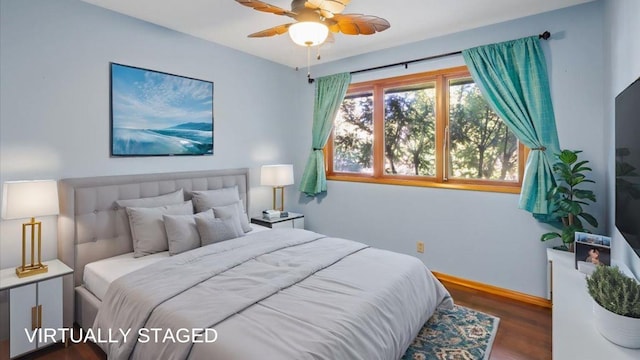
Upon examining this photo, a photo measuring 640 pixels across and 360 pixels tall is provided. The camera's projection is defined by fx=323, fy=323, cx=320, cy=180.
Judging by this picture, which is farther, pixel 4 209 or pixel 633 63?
pixel 4 209

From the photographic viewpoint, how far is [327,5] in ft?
6.55

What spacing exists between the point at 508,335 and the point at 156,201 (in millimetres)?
3120

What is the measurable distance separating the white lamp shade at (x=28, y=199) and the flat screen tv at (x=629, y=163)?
133 inches

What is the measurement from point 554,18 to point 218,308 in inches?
137

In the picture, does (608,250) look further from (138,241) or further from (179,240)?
(138,241)

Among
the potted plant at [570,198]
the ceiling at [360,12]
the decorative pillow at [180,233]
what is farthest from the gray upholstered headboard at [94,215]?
the potted plant at [570,198]

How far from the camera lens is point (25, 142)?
94.1 inches

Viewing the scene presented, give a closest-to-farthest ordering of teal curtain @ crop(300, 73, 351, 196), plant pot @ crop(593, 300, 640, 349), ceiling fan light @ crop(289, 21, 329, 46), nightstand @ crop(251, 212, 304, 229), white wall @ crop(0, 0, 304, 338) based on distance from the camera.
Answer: plant pot @ crop(593, 300, 640, 349) < ceiling fan light @ crop(289, 21, 329, 46) < white wall @ crop(0, 0, 304, 338) < nightstand @ crop(251, 212, 304, 229) < teal curtain @ crop(300, 73, 351, 196)

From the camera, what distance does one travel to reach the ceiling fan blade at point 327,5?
1.96 m

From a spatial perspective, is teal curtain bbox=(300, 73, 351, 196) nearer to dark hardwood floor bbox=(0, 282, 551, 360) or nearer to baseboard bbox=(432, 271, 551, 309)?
baseboard bbox=(432, 271, 551, 309)

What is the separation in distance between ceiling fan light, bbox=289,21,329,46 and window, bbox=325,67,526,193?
1.84m

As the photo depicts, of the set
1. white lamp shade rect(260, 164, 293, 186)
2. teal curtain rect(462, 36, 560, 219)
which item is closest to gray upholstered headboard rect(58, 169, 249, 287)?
white lamp shade rect(260, 164, 293, 186)

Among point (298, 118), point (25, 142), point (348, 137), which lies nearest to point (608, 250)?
point (348, 137)

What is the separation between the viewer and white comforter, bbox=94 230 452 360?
58.4 inches
